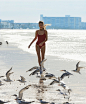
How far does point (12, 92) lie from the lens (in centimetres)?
831

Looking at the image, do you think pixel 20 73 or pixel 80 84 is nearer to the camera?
pixel 80 84

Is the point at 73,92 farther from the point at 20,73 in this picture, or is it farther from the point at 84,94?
the point at 20,73

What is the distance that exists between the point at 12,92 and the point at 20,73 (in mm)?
3308

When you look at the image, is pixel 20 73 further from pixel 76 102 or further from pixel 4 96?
pixel 76 102

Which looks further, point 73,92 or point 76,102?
point 73,92

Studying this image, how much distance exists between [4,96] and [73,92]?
1766 mm

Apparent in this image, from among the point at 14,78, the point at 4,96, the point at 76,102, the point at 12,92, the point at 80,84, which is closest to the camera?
the point at 76,102

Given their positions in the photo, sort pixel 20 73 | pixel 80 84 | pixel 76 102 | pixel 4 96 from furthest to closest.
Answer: pixel 20 73, pixel 80 84, pixel 4 96, pixel 76 102

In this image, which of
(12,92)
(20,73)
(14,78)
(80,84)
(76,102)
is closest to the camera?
(76,102)

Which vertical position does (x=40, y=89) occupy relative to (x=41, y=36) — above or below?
below

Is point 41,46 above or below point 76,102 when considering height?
above

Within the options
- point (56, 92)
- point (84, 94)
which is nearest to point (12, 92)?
point (56, 92)

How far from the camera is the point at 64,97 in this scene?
766cm

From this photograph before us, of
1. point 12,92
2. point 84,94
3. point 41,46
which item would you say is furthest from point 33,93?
point 41,46
